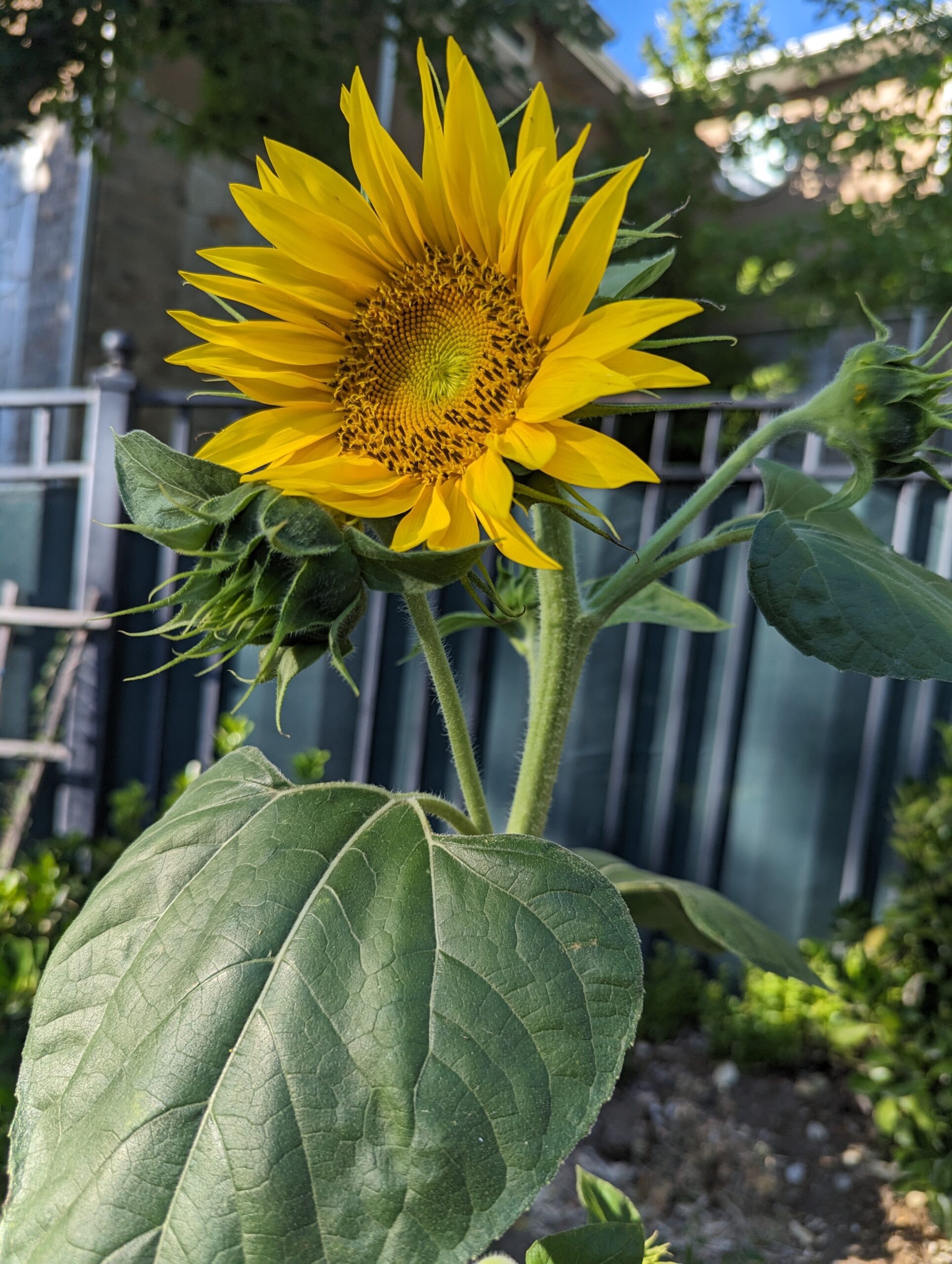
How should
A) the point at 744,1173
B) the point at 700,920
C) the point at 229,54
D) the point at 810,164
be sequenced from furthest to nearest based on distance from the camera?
the point at 810,164 → the point at 229,54 → the point at 744,1173 → the point at 700,920

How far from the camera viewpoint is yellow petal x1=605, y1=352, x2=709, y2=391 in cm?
42

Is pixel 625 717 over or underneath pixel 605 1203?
over

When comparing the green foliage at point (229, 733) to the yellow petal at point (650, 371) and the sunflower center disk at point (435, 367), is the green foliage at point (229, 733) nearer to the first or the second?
the sunflower center disk at point (435, 367)

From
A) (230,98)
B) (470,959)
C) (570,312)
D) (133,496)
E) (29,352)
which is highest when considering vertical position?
(230,98)

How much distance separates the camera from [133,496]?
1.63 ft

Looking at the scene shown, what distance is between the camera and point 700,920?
0.67 m

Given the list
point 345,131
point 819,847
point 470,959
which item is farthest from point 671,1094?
point 345,131

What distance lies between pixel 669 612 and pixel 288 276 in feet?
1.22

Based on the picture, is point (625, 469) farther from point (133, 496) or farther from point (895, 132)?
point (895, 132)

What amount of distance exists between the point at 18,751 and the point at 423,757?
3.32 ft

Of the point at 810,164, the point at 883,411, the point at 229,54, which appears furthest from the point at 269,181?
the point at 810,164

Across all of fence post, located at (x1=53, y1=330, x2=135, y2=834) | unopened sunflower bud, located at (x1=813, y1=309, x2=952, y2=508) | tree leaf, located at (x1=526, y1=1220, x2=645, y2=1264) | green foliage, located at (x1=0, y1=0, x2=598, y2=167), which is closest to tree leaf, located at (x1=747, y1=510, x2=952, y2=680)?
unopened sunflower bud, located at (x1=813, y1=309, x2=952, y2=508)

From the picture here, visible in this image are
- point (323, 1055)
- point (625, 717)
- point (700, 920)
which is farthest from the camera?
point (625, 717)

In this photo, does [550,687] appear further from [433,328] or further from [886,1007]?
[886,1007]
